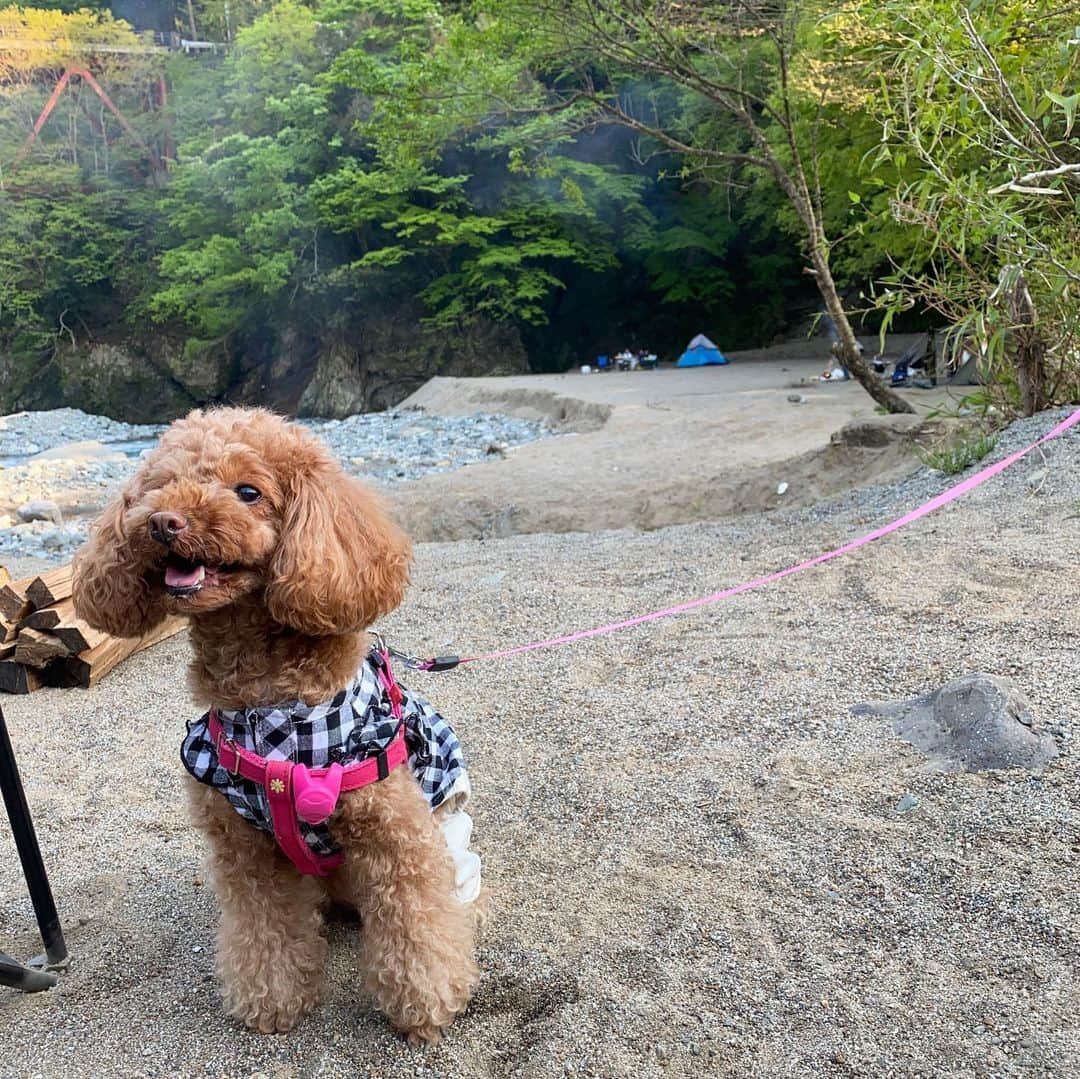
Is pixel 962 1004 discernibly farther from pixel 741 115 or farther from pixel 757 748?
pixel 741 115

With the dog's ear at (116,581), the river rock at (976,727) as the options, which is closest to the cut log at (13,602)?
the dog's ear at (116,581)

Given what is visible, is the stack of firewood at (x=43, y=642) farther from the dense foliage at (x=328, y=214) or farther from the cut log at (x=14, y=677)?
the dense foliage at (x=328, y=214)

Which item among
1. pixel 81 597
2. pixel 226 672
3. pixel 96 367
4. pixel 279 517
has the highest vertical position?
pixel 279 517

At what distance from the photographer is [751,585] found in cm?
362

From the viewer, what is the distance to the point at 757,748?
2660mm

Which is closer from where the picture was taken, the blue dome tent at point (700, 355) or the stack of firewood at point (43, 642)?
the stack of firewood at point (43, 642)

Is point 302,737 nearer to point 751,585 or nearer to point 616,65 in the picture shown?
point 751,585

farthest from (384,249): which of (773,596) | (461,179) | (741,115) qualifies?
(773,596)

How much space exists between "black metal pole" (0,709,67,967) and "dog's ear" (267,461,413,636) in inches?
25.1

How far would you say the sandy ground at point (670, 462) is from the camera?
6.83 meters

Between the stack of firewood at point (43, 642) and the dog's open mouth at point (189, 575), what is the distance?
2385 mm

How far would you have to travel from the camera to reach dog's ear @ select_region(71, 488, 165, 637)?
174 cm

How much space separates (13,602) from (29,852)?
2.39 metres

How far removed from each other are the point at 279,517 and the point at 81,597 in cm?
45
